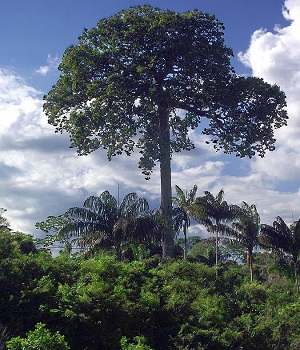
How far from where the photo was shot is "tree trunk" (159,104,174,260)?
27266mm

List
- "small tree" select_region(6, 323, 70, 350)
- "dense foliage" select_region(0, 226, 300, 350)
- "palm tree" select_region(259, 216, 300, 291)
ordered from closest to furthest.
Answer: "small tree" select_region(6, 323, 70, 350)
"dense foliage" select_region(0, 226, 300, 350)
"palm tree" select_region(259, 216, 300, 291)

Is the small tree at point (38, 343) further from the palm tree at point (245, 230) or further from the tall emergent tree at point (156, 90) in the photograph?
the palm tree at point (245, 230)

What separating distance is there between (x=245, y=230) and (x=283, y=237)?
5255 mm

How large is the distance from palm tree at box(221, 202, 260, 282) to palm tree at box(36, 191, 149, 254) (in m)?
13.5

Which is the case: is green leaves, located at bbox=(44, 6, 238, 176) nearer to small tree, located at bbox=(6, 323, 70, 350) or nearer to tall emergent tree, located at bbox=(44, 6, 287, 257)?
tall emergent tree, located at bbox=(44, 6, 287, 257)

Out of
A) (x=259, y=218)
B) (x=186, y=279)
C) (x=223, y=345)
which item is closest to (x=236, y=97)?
(x=259, y=218)

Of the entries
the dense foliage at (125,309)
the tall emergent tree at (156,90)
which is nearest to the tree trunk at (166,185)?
the tall emergent tree at (156,90)

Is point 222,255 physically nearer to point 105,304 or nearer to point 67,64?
point 67,64

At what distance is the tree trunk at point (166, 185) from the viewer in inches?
1073

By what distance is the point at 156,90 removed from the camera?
29.5 m

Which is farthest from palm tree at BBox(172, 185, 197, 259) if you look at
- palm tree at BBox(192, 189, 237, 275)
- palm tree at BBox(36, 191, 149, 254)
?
palm tree at BBox(36, 191, 149, 254)

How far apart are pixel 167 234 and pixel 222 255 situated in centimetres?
2371

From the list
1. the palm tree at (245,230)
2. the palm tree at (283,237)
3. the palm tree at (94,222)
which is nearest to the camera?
the palm tree at (94,222)

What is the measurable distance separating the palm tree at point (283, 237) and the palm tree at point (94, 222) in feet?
33.9
